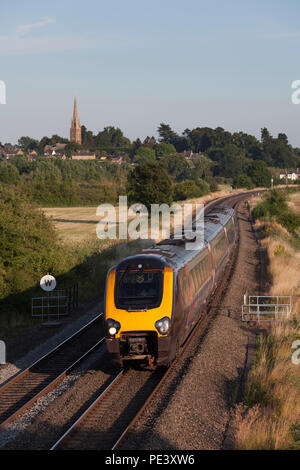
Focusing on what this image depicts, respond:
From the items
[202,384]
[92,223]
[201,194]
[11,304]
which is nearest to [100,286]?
[11,304]

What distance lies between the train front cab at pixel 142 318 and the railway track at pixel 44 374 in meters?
2.07

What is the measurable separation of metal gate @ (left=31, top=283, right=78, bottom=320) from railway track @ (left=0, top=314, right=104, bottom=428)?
3.17 metres

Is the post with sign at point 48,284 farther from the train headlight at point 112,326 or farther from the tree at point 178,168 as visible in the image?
the tree at point 178,168

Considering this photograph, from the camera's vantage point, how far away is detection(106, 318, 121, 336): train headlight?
42.6 feet

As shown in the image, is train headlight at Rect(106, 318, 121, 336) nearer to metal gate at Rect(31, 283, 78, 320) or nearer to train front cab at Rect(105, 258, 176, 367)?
train front cab at Rect(105, 258, 176, 367)

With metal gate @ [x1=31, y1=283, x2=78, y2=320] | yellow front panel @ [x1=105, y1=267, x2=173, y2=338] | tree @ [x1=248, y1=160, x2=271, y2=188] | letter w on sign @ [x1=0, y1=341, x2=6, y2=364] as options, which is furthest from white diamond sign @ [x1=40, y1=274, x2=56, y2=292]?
tree @ [x1=248, y1=160, x2=271, y2=188]

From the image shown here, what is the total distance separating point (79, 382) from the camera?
1348 centimetres

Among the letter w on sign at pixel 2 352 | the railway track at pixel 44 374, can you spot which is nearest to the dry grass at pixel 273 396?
the railway track at pixel 44 374

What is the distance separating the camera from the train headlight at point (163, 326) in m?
12.8

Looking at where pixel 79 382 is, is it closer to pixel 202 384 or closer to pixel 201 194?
pixel 202 384

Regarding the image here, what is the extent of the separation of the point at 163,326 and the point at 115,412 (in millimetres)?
2369

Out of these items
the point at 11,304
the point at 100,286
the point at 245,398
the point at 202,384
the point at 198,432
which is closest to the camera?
the point at 198,432
